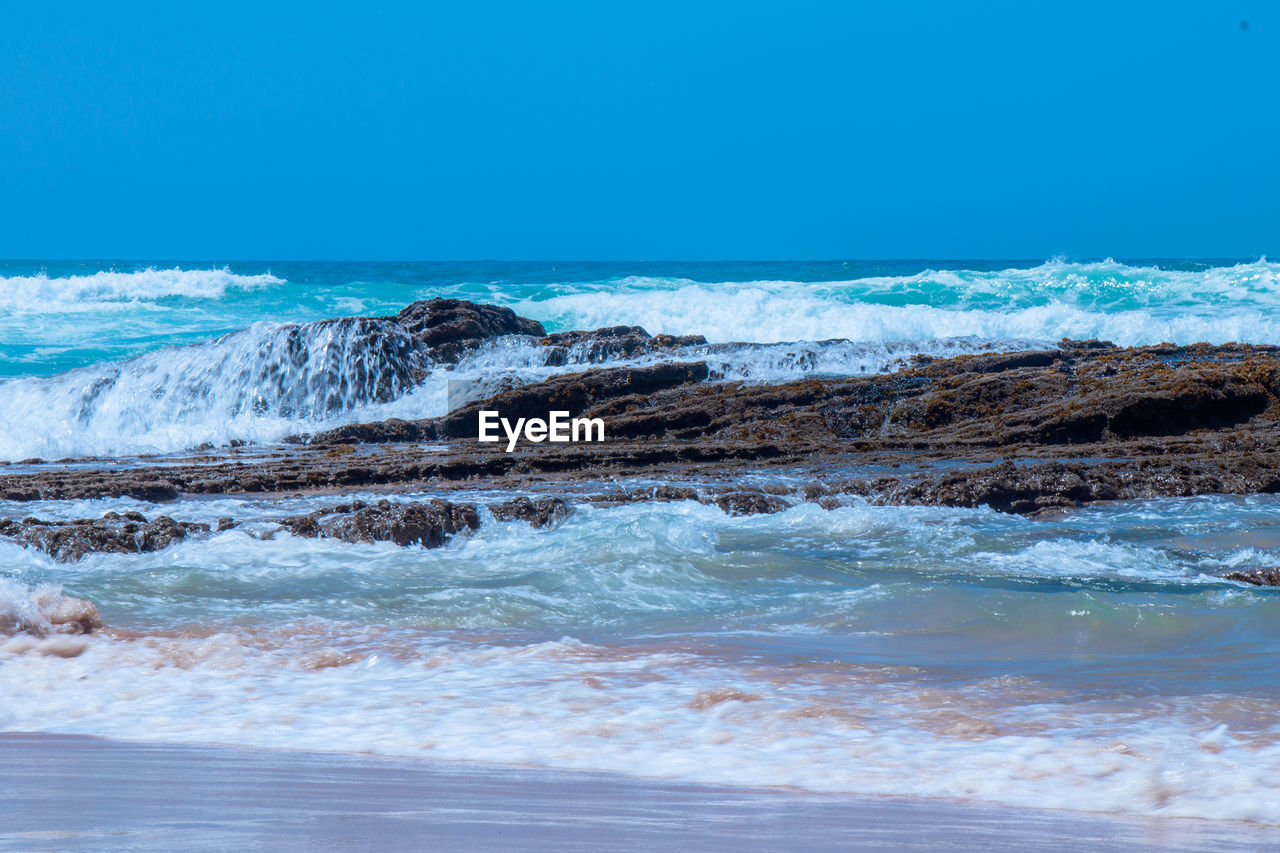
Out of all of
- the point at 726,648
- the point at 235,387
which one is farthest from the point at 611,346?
the point at 726,648

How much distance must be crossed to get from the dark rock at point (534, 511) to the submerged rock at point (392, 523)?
178mm

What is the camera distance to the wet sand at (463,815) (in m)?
2.22

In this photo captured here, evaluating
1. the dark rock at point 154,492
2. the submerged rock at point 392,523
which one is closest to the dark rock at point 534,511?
the submerged rock at point 392,523

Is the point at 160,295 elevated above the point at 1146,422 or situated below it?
above

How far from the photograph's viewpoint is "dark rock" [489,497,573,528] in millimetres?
6355

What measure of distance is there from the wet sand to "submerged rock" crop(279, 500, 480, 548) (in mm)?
3056

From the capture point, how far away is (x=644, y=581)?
537 centimetres

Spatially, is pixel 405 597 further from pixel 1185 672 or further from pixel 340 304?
pixel 340 304

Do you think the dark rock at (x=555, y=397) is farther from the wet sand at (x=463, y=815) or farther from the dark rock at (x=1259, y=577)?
the wet sand at (x=463, y=815)

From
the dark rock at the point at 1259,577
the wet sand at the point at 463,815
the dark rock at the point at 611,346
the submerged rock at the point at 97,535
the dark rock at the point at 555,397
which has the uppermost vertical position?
the dark rock at the point at 611,346

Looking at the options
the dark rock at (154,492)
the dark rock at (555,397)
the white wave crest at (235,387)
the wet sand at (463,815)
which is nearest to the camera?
the wet sand at (463,815)

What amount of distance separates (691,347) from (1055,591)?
340 inches

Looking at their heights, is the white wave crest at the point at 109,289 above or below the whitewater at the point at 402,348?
above

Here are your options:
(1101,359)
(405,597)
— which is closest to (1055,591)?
(405,597)
